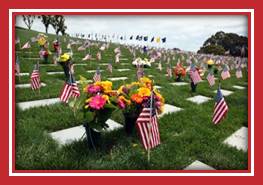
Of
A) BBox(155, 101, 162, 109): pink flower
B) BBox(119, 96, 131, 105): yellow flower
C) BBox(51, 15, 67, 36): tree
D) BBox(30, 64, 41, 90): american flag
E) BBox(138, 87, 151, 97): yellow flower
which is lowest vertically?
BBox(155, 101, 162, 109): pink flower

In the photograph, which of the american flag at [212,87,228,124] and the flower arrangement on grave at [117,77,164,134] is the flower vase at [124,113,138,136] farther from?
the american flag at [212,87,228,124]

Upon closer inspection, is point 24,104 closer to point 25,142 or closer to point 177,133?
point 25,142

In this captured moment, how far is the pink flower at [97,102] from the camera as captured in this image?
2.90 m

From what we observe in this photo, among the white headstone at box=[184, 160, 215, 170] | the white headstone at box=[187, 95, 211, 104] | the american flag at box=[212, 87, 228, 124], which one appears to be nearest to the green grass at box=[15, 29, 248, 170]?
the white headstone at box=[184, 160, 215, 170]

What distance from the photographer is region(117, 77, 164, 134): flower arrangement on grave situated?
3.32 metres

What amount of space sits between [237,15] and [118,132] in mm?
2121

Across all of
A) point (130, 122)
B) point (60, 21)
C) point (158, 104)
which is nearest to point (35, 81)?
point (60, 21)

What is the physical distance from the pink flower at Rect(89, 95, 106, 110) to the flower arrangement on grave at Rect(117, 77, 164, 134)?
27 cm

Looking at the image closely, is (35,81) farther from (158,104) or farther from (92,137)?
(158,104)

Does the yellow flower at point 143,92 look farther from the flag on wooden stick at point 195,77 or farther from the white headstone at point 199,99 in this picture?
the flag on wooden stick at point 195,77

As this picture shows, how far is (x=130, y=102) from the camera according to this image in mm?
3402

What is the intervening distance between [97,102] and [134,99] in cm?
61
